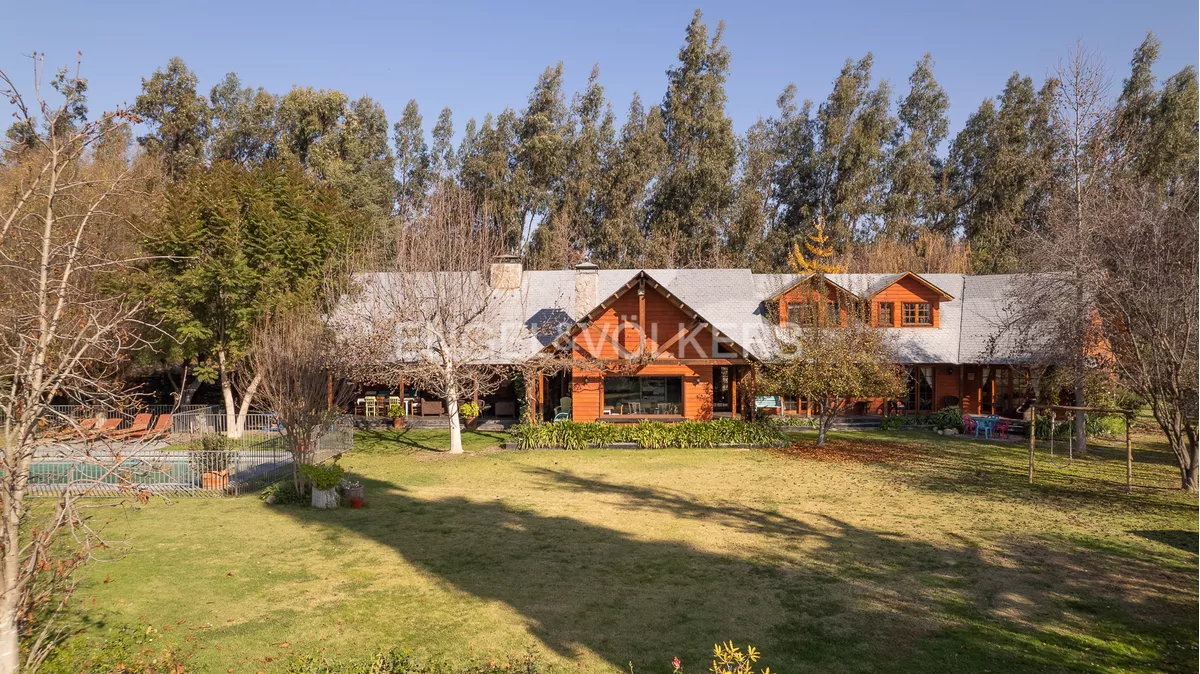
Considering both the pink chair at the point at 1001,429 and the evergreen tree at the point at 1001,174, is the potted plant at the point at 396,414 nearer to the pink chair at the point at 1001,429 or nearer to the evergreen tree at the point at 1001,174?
the pink chair at the point at 1001,429

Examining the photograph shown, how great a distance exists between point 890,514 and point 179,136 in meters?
56.7

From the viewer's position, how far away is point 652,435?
80.0 ft

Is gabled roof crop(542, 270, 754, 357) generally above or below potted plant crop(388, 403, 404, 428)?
above

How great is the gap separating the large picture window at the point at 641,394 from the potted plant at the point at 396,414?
8523 millimetres

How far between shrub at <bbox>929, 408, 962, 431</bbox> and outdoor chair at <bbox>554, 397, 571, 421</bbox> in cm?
1467

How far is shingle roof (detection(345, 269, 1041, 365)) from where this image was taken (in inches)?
1175

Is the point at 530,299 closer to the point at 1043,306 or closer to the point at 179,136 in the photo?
the point at 1043,306

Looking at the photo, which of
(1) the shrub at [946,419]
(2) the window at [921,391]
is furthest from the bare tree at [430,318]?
(2) the window at [921,391]

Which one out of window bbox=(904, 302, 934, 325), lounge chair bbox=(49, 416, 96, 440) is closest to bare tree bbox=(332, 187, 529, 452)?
lounge chair bbox=(49, 416, 96, 440)

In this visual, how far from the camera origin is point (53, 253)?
6.11m

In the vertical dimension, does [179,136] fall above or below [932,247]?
above

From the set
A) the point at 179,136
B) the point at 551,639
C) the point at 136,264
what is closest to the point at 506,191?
the point at 179,136

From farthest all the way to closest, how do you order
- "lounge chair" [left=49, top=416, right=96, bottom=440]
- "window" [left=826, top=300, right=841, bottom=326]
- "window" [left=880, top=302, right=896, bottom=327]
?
1. "window" [left=880, top=302, right=896, bottom=327]
2. "window" [left=826, top=300, right=841, bottom=326]
3. "lounge chair" [left=49, top=416, right=96, bottom=440]

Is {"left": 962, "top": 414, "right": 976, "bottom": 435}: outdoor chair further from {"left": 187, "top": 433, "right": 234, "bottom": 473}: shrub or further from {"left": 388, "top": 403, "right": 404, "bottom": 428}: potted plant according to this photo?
{"left": 187, "top": 433, "right": 234, "bottom": 473}: shrub
